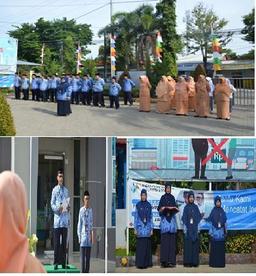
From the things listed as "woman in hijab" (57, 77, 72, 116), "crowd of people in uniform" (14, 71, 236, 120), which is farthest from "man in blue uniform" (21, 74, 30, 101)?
"woman in hijab" (57, 77, 72, 116)

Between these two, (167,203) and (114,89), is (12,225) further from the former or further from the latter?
(114,89)

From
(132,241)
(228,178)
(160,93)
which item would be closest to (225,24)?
(160,93)

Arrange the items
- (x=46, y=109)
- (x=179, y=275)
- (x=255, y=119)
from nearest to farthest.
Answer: (x=179, y=275), (x=255, y=119), (x=46, y=109)

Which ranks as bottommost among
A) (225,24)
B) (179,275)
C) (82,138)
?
(179,275)

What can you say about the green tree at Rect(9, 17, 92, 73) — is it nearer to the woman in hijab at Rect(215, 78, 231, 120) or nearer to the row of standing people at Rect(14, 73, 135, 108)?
the row of standing people at Rect(14, 73, 135, 108)

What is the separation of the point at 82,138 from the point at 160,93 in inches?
59.6

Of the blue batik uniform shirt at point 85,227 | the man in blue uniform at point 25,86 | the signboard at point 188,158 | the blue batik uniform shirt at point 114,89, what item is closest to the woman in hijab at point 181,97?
the blue batik uniform shirt at point 114,89

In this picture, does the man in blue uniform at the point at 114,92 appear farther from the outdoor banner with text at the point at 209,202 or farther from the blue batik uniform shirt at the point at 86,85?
the outdoor banner with text at the point at 209,202

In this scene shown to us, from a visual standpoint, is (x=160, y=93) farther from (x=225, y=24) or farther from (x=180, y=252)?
(x=180, y=252)

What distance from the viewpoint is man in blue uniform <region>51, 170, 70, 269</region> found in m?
6.67

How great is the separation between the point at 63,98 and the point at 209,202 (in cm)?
242

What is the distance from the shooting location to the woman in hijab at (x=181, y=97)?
8068 mm

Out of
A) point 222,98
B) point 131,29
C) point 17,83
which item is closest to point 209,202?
point 222,98

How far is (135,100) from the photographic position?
818 centimetres
